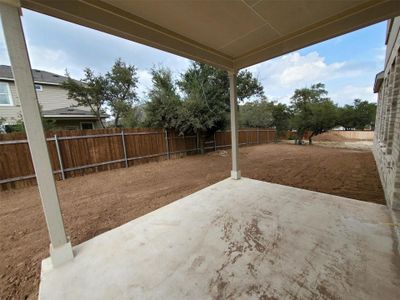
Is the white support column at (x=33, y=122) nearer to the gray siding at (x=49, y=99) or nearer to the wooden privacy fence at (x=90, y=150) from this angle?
the wooden privacy fence at (x=90, y=150)

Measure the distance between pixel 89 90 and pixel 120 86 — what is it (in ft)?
7.28

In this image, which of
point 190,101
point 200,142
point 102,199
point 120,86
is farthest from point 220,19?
point 120,86

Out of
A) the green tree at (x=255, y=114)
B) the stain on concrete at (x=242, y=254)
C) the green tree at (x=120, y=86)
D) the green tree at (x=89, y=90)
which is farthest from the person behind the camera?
the green tree at (x=255, y=114)

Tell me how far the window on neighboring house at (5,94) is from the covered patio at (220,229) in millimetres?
10175

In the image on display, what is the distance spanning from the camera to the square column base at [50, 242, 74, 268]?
5.41 ft

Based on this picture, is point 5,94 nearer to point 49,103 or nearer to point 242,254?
point 49,103

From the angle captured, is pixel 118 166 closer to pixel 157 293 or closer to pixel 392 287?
pixel 157 293

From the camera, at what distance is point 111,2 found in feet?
5.62

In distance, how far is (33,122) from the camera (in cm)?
147

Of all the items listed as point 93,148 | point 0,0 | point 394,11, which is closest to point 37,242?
point 0,0

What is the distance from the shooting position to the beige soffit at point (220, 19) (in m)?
1.71

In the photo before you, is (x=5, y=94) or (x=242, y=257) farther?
(x=5, y=94)

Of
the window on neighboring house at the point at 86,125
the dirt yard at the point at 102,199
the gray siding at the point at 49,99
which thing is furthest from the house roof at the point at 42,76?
the dirt yard at the point at 102,199

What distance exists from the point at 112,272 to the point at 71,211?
84.0 inches
